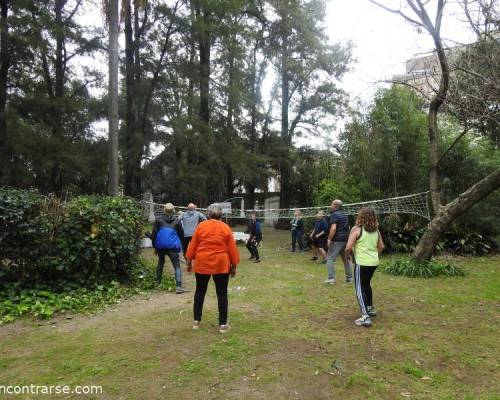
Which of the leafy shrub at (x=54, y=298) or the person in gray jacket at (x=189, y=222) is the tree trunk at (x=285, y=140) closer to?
the person in gray jacket at (x=189, y=222)

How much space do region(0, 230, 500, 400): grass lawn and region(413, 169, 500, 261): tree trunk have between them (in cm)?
206

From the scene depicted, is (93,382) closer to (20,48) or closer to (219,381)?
(219,381)

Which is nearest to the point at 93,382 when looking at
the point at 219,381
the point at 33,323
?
the point at 219,381

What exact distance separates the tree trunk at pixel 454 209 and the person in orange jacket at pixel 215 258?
19.2ft

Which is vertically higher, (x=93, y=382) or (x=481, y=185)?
(x=481, y=185)

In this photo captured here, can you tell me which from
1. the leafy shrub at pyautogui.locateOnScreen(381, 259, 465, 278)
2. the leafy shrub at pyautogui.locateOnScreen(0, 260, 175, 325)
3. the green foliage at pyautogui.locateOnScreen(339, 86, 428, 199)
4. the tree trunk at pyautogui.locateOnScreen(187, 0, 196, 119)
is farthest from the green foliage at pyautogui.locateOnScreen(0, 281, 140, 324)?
the tree trunk at pyautogui.locateOnScreen(187, 0, 196, 119)

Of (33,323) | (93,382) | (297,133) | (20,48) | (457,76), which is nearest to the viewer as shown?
(93,382)

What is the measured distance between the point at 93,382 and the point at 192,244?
1912 mm

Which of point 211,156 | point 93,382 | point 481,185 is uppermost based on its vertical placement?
point 211,156

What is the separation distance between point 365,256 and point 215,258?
1.96 meters

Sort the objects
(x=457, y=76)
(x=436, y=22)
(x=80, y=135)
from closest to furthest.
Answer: (x=436, y=22) → (x=457, y=76) → (x=80, y=135)

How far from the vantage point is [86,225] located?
7.24 metres

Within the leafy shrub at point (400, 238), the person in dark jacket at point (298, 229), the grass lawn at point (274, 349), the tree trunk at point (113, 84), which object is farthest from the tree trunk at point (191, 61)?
the grass lawn at point (274, 349)

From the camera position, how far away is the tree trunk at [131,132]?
1797 cm
